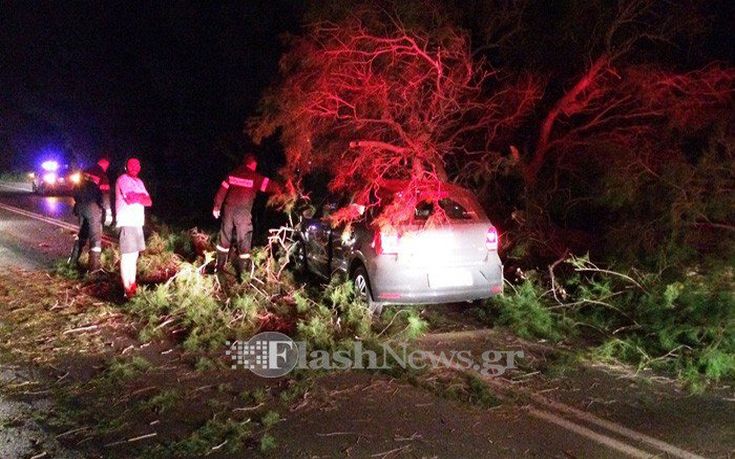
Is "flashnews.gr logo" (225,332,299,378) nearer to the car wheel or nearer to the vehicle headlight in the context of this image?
the car wheel

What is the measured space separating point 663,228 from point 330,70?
4511mm

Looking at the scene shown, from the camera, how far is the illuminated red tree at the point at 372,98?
8258 millimetres

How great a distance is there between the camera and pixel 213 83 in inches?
791

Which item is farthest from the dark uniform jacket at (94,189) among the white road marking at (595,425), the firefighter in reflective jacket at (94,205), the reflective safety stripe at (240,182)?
the white road marking at (595,425)

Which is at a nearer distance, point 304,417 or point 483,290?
point 304,417

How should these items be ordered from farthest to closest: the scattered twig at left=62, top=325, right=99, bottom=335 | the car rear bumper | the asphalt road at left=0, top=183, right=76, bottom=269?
Answer: 1. the asphalt road at left=0, top=183, right=76, bottom=269
2. the scattered twig at left=62, top=325, right=99, bottom=335
3. the car rear bumper

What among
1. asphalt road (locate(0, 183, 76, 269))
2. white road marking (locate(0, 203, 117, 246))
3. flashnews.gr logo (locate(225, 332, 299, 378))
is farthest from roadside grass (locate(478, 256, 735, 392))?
white road marking (locate(0, 203, 117, 246))

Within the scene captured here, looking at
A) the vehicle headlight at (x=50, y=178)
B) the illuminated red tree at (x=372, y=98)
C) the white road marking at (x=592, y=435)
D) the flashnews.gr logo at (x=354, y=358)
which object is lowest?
the white road marking at (x=592, y=435)

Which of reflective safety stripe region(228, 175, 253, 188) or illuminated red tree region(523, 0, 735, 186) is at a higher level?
illuminated red tree region(523, 0, 735, 186)

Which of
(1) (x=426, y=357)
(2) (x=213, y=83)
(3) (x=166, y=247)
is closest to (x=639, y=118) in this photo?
(1) (x=426, y=357)

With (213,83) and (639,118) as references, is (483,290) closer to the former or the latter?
(639,118)

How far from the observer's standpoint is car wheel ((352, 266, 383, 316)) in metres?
6.98

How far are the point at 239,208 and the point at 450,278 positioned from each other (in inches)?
124

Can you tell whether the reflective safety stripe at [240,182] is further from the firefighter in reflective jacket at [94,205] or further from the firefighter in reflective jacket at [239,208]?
the firefighter in reflective jacket at [94,205]
